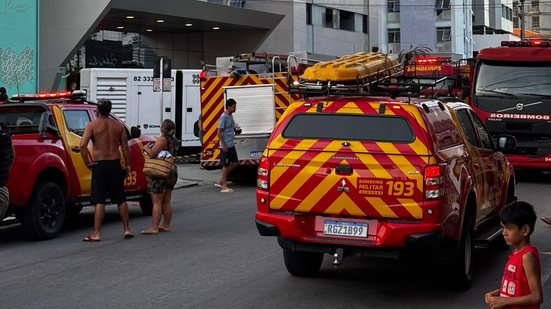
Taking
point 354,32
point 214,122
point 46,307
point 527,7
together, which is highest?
point 527,7

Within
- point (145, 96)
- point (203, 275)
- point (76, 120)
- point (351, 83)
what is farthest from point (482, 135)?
point (145, 96)

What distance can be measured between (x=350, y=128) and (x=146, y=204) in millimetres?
6650

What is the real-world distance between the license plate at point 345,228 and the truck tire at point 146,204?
21.0 ft

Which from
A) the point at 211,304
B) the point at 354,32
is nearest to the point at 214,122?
the point at 211,304

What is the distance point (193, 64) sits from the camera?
132 feet

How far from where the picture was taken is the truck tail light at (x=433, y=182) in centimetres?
720

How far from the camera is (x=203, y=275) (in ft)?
28.0

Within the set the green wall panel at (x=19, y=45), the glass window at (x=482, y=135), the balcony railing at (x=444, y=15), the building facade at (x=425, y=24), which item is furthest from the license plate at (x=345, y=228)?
the balcony railing at (x=444, y=15)

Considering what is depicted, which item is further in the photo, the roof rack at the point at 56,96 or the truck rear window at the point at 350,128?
the roof rack at the point at 56,96

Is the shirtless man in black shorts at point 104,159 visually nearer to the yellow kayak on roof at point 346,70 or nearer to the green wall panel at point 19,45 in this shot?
the yellow kayak on roof at point 346,70

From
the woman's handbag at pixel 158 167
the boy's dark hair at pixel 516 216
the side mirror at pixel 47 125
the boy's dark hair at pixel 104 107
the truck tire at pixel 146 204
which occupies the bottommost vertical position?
the truck tire at pixel 146 204

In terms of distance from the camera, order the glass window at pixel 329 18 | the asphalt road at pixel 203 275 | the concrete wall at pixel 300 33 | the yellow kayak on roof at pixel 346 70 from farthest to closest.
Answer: the glass window at pixel 329 18, the concrete wall at pixel 300 33, the yellow kayak on roof at pixel 346 70, the asphalt road at pixel 203 275

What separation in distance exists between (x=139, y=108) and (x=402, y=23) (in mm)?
46664

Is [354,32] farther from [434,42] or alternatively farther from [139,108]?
[139,108]
